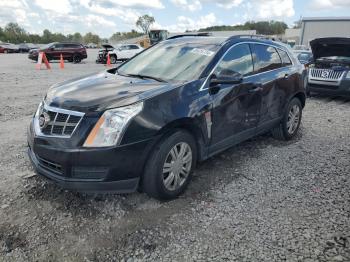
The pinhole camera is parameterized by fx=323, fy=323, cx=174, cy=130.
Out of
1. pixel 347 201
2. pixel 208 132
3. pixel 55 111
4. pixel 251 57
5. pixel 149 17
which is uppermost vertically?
pixel 149 17

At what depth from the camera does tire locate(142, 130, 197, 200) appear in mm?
3125

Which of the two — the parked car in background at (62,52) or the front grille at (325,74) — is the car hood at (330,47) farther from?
the parked car in background at (62,52)

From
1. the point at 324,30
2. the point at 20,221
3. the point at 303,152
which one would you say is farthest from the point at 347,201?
the point at 324,30

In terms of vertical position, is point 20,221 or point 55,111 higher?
point 55,111

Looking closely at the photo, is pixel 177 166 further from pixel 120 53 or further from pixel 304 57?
pixel 120 53

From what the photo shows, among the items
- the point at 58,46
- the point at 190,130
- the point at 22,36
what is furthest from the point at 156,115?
the point at 22,36

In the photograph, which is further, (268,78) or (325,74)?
(325,74)

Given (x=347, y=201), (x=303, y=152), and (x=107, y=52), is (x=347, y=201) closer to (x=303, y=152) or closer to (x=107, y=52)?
(x=303, y=152)

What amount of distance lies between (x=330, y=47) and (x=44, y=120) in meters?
8.77

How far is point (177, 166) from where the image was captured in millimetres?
3381

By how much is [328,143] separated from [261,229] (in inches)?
123

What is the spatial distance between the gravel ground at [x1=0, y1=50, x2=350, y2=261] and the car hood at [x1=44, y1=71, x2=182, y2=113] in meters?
1.05

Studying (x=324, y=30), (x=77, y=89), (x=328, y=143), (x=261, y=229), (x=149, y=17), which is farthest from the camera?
(x=149, y=17)

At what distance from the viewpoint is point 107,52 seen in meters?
24.2
